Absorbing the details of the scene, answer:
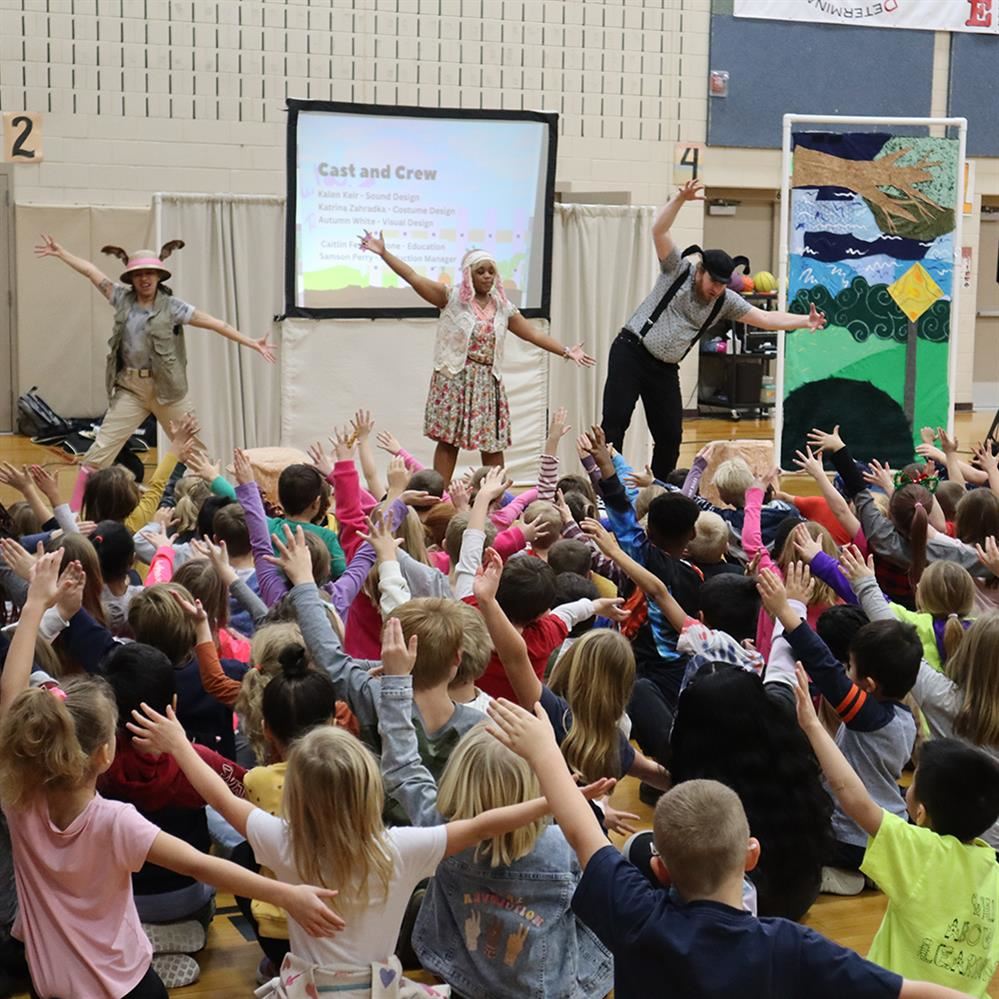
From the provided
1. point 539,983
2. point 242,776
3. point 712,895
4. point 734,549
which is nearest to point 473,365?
point 734,549

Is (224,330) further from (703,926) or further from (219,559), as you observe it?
(703,926)

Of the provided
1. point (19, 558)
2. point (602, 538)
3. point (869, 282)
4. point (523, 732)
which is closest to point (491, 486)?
point (602, 538)

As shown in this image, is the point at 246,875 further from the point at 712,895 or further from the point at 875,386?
the point at 875,386

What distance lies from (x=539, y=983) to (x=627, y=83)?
10.1 meters

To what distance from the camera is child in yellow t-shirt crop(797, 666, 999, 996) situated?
7.85 ft

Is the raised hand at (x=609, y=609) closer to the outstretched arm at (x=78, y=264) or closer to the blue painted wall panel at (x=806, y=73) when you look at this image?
the outstretched arm at (x=78, y=264)

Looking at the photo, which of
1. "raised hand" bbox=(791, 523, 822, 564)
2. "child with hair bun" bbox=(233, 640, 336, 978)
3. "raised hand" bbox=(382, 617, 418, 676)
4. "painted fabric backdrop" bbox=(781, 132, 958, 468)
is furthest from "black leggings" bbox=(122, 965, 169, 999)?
"painted fabric backdrop" bbox=(781, 132, 958, 468)

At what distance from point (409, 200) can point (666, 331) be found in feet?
7.63

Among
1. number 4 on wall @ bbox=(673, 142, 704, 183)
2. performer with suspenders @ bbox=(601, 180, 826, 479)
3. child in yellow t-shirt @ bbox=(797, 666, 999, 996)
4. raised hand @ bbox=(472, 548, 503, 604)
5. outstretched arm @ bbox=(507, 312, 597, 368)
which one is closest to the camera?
child in yellow t-shirt @ bbox=(797, 666, 999, 996)

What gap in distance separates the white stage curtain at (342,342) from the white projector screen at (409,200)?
0.21m

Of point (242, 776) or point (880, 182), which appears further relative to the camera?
point (880, 182)

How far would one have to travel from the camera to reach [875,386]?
334 inches

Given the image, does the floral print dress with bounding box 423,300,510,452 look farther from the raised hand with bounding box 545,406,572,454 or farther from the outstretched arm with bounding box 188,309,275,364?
the raised hand with bounding box 545,406,572,454

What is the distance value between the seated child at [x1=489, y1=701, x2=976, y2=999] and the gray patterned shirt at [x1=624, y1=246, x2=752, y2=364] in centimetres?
485
